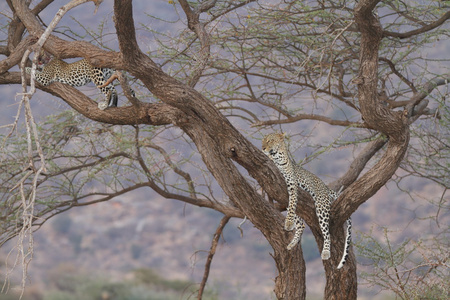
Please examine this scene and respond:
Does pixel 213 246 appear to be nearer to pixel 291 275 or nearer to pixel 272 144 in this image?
pixel 291 275

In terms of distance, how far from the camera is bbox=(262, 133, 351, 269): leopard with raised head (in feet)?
12.6

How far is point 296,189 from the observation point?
152 inches

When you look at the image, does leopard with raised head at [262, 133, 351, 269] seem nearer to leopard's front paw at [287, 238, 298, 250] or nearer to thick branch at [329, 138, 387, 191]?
leopard's front paw at [287, 238, 298, 250]

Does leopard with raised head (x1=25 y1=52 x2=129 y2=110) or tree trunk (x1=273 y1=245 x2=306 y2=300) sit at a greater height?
leopard with raised head (x1=25 y1=52 x2=129 y2=110)

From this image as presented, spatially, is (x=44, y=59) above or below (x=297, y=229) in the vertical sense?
above

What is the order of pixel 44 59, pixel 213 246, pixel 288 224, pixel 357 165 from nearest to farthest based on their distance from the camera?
pixel 288 224 → pixel 44 59 → pixel 357 165 → pixel 213 246

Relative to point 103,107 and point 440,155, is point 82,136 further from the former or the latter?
point 440,155

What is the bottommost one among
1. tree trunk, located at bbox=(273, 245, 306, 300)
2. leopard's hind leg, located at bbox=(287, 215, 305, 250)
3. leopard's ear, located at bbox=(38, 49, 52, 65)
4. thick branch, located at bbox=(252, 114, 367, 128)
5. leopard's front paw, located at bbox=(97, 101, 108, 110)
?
tree trunk, located at bbox=(273, 245, 306, 300)

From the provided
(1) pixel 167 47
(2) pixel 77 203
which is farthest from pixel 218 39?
(2) pixel 77 203

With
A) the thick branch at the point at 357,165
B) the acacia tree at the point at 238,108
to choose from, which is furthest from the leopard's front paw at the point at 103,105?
the thick branch at the point at 357,165

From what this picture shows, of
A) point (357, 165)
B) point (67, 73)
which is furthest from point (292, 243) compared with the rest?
point (67, 73)

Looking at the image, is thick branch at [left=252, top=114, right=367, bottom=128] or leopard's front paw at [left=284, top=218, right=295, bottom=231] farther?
thick branch at [left=252, top=114, right=367, bottom=128]

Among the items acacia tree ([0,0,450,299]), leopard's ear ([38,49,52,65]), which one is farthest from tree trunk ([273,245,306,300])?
leopard's ear ([38,49,52,65])

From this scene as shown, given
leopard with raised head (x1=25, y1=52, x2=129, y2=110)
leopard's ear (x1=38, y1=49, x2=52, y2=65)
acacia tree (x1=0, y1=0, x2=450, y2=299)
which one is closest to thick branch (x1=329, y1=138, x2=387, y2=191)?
acacia tree (x1=0, y1=0, x2=450, y2=299)
